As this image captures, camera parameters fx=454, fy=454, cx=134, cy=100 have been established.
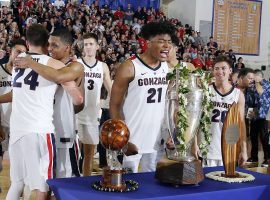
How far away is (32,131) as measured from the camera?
3.51 m

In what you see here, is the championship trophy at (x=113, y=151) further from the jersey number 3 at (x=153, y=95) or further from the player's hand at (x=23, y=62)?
the jersey number 3 at (x=153, y=95)

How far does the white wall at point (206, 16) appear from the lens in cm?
2019

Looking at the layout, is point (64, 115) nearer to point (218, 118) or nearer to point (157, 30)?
point (157, 30)

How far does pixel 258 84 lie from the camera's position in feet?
28.6

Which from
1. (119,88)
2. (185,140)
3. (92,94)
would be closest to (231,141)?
(185,140)

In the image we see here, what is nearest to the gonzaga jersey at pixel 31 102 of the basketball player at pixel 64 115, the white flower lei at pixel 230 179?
the basketball player at pixel 64 115

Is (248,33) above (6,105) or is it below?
above

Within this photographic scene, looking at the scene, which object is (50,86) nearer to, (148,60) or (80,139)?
(148,60)

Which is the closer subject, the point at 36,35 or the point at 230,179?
the point at 230,179

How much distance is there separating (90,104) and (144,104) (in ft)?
7.07

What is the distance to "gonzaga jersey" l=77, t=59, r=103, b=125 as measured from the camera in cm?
568

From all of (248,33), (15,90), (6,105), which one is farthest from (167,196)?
(248,33)

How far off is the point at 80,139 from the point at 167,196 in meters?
3.73

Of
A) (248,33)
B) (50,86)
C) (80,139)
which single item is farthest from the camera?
(248,33)
